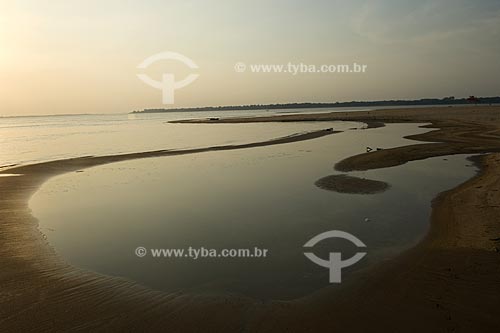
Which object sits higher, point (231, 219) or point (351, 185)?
point (351, 185)

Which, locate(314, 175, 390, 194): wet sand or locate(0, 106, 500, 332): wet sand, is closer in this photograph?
locate(0, 106, 500, 332): wet sand

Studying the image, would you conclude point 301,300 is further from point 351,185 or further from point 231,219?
point 351,185

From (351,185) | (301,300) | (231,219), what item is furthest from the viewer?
(351,185)

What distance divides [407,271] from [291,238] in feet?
11.4

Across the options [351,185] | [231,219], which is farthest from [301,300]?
[351,185]

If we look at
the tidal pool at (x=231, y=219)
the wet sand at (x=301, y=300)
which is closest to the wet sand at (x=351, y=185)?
the tidal pool at (x=231, y=219)

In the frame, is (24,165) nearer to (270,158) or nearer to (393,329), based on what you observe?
(270,158)

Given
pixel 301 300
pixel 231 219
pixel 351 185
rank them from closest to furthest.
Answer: pixel 301 300
pixel 231 219
pixel 351 185

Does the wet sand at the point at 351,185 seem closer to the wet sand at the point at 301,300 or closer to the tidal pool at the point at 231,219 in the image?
the tidal pool at the point at 231,219

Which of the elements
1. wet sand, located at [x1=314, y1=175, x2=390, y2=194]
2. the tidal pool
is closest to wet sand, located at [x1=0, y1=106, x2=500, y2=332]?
the tidal pool

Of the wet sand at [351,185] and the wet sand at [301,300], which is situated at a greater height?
the wet sand at [351,185]

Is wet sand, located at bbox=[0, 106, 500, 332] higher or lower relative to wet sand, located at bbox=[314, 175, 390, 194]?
lower

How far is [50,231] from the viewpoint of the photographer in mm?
12477

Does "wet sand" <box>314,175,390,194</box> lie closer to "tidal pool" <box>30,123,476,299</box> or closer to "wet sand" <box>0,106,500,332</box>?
"tidal pool" <box>30,123,476,299</box>
